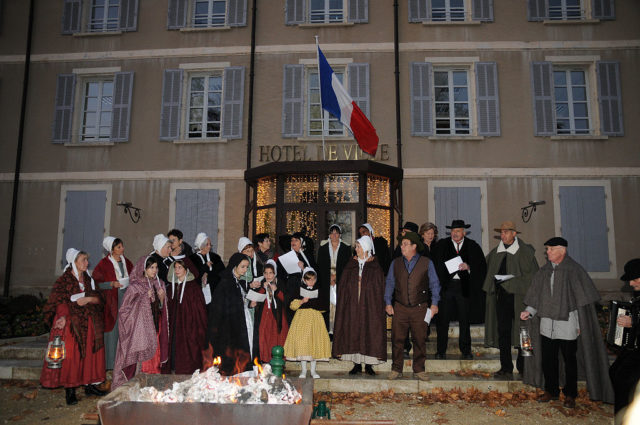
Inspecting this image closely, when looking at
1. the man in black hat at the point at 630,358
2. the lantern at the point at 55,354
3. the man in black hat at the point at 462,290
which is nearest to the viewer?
the man in black hat at the point at 630,358

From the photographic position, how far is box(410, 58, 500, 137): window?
10492 millimetres

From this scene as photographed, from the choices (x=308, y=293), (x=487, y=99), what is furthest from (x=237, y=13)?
(x=308, y=293)

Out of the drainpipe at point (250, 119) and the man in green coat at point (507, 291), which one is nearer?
the man in green coat at point (507, 291)

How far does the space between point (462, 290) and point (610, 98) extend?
7.26 m

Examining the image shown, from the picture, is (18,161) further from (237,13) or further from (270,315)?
(270,315)

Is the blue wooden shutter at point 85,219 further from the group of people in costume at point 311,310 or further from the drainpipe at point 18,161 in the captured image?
the group of people in costume at point 311,310

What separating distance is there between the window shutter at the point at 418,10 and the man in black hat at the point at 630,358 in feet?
28.1

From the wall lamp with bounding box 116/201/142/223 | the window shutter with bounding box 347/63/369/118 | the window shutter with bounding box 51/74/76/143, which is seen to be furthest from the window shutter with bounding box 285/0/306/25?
the wall lamp with bounding box 116/201/142/223

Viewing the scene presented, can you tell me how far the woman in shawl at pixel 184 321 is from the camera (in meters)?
5.34

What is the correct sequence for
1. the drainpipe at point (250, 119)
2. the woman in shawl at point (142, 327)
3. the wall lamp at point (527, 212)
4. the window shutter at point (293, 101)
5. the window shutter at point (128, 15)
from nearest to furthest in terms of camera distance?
the woman in shawl at point (142, 327), the wall lamp at point (527, 212), the drainpipe at point (250, 119), the window shutter at point (293, 101), the window shutter at point (128, 15)

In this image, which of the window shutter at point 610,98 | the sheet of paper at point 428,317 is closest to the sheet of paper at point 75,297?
the sheet of paper at point 428,317

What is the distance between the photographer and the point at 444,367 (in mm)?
6047

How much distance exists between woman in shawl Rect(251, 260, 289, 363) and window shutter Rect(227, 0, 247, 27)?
25.1 feet

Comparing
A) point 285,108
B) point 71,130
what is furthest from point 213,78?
point 71,130
